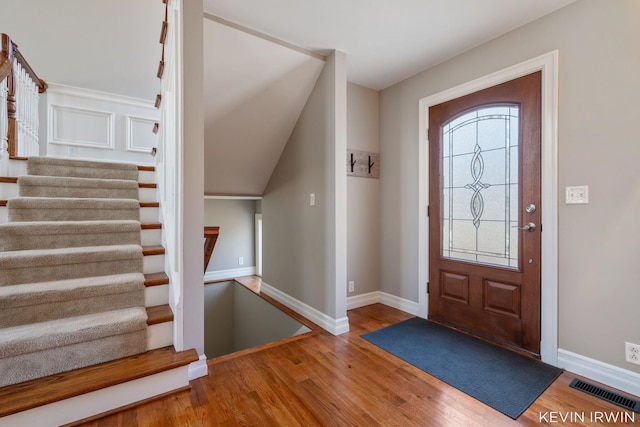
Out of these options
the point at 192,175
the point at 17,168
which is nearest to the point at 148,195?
the point at 17,168

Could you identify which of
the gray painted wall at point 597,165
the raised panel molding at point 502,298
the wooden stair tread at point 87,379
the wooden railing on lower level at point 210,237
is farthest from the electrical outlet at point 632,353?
the wooden railing on lower level at point 210,237

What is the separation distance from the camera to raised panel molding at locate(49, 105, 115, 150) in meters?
3.43

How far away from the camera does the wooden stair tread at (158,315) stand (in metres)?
1.78

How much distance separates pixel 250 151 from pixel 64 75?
91.5 inches

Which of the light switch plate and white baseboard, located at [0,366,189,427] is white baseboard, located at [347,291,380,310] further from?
the light switch plate

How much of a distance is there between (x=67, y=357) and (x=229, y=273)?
2673mm

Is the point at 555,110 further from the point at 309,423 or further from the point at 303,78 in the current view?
the point at 309,423

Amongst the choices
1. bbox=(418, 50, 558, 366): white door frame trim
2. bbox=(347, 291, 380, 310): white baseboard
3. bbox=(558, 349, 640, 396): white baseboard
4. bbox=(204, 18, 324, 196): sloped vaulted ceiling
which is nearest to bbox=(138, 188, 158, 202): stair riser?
bbox=(204, 18, 324, 196): sloped vaulted ceiling

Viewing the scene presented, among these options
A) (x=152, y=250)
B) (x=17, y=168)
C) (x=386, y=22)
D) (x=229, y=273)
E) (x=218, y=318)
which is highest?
(x=386, y=22)

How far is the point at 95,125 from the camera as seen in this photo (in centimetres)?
365

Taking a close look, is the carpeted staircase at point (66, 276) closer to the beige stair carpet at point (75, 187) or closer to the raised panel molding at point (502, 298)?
the beige stair carpet at point (75, 187)

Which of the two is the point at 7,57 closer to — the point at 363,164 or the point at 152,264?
the point at 152,264

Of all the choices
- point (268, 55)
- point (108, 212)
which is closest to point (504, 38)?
point (268, 55)

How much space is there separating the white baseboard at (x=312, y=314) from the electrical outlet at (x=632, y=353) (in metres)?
1.78
